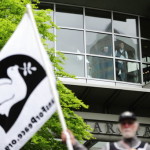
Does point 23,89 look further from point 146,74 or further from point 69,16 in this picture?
point 146,74

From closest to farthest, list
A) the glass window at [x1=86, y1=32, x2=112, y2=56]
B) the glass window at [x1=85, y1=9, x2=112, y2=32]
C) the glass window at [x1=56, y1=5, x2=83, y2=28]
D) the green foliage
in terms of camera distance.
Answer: the green foliage → the glass window at [x1=56, y1=5, x2=83, y2=28] → the glass window at [x1=86, y1=32, x2=112, y2=56] → the glass window at [x1=85, y1=9, x2=112, y2=32]

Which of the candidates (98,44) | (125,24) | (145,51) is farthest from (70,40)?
(145,51)

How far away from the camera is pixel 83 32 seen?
76.1ft

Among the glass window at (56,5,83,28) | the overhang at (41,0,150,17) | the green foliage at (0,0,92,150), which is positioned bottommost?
the green foliage at (0,0,92,150)

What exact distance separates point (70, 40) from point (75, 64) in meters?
0.98

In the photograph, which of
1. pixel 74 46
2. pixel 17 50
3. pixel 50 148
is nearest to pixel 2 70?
pixel 17 50

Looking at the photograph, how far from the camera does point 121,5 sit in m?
23.6

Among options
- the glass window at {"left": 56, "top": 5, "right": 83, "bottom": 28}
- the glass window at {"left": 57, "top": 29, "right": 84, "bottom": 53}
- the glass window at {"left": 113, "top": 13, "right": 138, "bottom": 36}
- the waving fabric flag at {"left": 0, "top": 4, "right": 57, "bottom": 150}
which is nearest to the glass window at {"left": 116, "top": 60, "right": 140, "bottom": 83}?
the glass window at {"left": 113, "top": 13, "right": 138, "bottom": 36}

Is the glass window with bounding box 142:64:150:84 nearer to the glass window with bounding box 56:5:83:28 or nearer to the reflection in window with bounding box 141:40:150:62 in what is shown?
the reflection in window with bounding box 141:40:150:62

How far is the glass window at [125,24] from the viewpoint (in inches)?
934

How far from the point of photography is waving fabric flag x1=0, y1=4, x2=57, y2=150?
648 centimetres

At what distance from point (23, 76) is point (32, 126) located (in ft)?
2.14

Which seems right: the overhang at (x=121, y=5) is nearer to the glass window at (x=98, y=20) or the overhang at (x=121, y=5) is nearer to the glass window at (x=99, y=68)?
the glass window at (x=98, y=20)

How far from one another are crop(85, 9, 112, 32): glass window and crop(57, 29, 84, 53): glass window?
0.60 metres
